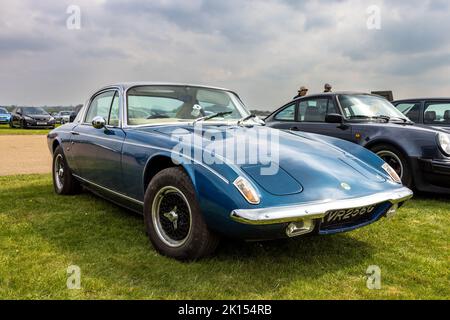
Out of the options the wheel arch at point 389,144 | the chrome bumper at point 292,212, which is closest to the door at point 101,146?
the chrome bumper at point 292,212

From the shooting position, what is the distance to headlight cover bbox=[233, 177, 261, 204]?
2484 mm

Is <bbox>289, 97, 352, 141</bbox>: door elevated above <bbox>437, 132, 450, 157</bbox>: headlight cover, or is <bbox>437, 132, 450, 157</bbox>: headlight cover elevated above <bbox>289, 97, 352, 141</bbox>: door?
<bbox>289, 97, 352, 141</bbox>: door

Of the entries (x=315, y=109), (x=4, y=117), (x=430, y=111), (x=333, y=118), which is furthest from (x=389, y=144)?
(x=4, y=117)

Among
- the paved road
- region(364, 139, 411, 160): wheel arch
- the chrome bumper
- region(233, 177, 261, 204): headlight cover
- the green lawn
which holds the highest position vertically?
region(364, 139, 411, 160): wheel arch

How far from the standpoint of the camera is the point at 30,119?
22094 millimetres

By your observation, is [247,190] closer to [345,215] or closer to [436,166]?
[345,215]

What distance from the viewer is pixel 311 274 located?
106 inches

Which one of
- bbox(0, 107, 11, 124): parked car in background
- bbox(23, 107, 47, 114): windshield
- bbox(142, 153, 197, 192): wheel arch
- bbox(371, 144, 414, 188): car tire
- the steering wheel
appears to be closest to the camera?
bbox(142, 153, 197, 192): wheel arch

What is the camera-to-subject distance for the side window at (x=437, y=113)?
22.5 feet

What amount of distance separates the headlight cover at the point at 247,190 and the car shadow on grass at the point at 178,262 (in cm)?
53

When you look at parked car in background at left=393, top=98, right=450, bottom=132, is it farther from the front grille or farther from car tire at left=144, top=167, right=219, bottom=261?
car tire at left=144, top=167, right=219, bottom=261

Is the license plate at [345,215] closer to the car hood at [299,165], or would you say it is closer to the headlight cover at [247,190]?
the car hood at [299,165]

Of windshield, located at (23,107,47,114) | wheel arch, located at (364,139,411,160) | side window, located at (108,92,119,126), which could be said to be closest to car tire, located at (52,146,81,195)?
side window, located at (108,92,119,126)

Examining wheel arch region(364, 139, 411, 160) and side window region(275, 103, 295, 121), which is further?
side window region(275, 103, 295, 121)
